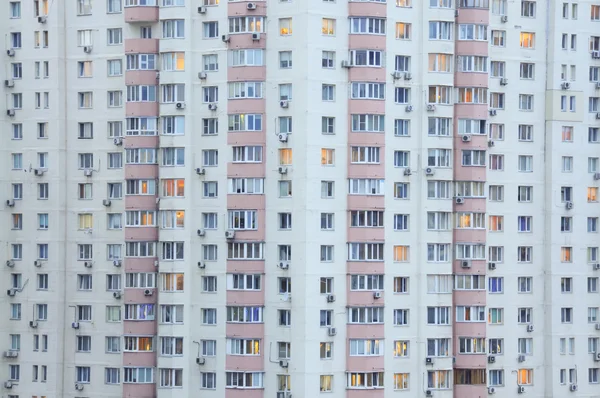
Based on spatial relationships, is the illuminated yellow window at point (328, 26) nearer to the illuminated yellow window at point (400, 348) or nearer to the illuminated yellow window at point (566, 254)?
Answer: the illuminated yellow window at point (400, 348)

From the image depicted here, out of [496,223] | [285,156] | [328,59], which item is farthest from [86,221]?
[496,223]

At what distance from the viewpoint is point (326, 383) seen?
390 ft

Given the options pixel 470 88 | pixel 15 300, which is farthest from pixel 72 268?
pixel 470 88

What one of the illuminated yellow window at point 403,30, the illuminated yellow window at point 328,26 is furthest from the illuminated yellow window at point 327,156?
the illuminated yellow window at point 403,30

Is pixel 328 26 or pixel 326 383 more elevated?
pixel 328 26

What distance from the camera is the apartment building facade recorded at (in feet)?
390

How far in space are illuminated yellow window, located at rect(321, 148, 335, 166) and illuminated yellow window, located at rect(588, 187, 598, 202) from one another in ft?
52.9

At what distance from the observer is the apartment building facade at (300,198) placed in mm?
118812

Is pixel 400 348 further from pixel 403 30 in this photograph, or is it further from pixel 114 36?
pixel 114 36

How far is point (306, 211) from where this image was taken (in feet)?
387

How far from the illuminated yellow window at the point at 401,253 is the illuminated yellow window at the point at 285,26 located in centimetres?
1342

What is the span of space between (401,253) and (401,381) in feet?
23.5

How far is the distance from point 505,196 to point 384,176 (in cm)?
801

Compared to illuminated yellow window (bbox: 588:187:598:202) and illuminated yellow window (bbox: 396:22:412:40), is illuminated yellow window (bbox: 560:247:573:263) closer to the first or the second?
illuminated yellow window (bbox: 588:187:598:202)
